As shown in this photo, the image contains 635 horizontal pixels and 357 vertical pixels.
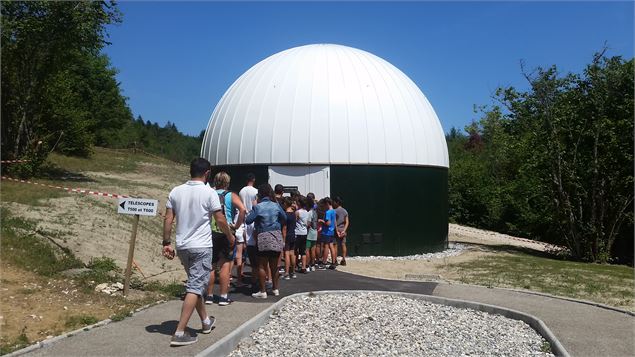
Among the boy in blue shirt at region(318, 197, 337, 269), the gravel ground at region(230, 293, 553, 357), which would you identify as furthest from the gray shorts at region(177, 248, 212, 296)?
the boy in blue shirt at region(318, 197, 337, 269)

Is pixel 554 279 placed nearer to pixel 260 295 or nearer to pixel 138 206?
pixel 260 295

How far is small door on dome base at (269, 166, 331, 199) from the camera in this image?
13.9 metres

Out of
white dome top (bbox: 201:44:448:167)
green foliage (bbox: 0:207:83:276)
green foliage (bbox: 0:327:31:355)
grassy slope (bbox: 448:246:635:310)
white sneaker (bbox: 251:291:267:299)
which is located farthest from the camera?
white dome top (bbox: 201:44:448:167)

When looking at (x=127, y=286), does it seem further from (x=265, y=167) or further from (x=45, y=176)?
(x=45, y=176)

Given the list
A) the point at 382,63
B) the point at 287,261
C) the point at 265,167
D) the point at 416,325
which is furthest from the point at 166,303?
the point at 382,63

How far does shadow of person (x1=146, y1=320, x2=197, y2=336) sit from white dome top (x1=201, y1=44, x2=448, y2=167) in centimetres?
827

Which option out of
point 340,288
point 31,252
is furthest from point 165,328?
point 31,252

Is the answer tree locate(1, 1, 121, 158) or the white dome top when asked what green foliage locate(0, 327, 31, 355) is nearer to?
the white dome top

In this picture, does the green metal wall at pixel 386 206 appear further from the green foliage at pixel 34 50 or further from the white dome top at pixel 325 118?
the green foliage at pixel 34 50

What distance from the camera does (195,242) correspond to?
17.7 feet

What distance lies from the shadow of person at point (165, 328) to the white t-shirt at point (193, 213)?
981 mm

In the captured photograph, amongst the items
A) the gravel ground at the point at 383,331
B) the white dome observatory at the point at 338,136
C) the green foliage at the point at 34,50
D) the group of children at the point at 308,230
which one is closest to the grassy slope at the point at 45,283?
the gravel ground at the point at 383,331

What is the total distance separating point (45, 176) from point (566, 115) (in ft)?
58.2

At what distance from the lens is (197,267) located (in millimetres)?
5379
